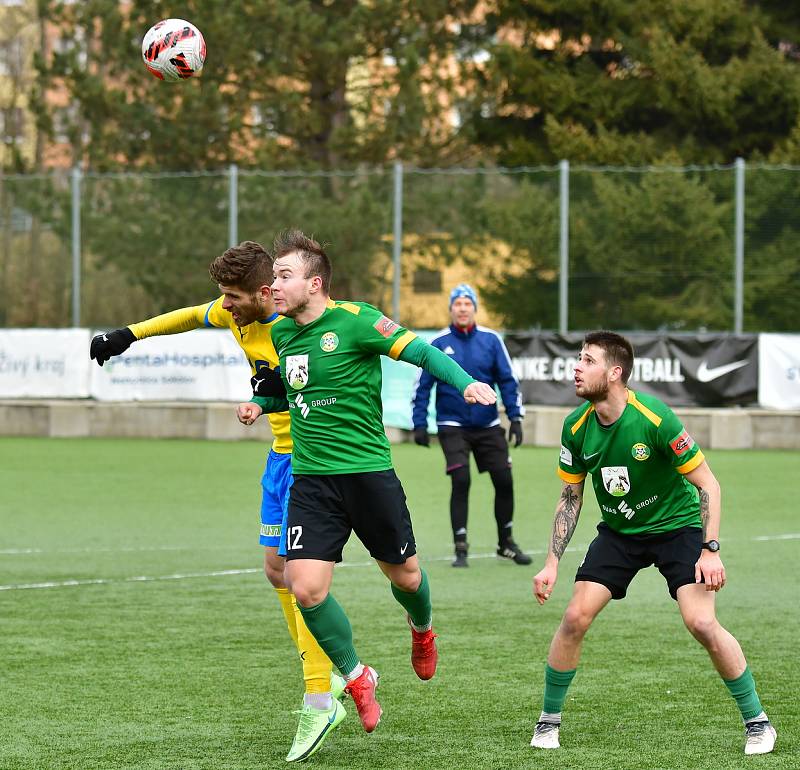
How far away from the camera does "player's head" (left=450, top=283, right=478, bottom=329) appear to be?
12.0 m

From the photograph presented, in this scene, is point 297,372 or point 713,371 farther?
point 713,371

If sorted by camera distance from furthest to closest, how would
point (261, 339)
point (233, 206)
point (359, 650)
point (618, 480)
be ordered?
point (233, 206), point (359, 650), point (261, 339), point (618, 480)

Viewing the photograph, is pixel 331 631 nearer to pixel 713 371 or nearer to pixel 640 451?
pixel 640 451

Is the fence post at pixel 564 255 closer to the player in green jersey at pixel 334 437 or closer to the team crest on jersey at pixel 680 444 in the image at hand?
the player in green jersey at pixel 334 437

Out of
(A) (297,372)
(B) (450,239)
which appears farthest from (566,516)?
(B) (450,239)

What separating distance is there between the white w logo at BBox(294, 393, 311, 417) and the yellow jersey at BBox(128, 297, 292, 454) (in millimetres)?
473

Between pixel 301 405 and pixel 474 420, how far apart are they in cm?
561

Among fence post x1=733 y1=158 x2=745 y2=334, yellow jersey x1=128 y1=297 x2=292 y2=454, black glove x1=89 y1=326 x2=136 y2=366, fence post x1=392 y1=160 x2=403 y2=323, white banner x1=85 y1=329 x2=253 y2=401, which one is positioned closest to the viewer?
yellow jersey x1=128 y1=297 x2=292 y2=454

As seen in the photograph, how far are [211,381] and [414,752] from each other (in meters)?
16.6

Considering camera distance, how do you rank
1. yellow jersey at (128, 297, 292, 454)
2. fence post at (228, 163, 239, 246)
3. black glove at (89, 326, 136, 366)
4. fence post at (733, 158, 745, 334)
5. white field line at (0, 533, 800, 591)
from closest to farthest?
1. yellow jersey at (128, 297, 292, 454)
2. black glove at (89, 326, 136, 366)
3. white field line at (0, 533, 800, 591)
4. fence post at (733, 158, 745, 334)
5. fence post at (228, 163, 239, 246)

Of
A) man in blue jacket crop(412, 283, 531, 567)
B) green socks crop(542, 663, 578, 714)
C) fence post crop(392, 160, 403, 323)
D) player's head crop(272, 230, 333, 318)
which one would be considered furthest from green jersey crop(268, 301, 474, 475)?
fence post crop(392, 160, 403, 323)

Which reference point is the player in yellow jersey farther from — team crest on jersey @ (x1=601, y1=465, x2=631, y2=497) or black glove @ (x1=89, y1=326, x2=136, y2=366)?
team crest on jersey @ (x1=601, y1=465, x2=631, y2=497)

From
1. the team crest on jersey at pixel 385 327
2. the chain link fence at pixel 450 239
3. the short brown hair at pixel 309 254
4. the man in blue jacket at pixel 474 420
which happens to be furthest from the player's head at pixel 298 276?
the chain link fence at pixel 450 239

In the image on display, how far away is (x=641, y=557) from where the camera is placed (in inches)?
246
